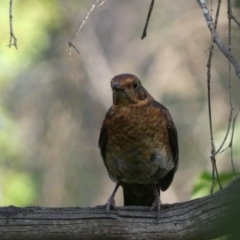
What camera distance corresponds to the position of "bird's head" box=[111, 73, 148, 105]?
14.7 ft

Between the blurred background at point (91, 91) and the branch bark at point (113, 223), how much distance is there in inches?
174

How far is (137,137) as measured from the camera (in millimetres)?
4609

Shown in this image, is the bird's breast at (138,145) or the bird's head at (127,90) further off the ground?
the bird's head at (127,90)

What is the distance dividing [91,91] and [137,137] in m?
4.59

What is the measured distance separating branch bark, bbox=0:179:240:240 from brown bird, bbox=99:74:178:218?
68cm

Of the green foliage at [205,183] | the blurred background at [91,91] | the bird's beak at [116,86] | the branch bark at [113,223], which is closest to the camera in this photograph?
the branch bark at [113,223]

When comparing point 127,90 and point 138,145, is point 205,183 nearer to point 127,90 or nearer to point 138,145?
point 138,145

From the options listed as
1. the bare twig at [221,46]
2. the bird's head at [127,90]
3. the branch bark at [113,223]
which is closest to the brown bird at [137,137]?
the bird's head at [127,90]

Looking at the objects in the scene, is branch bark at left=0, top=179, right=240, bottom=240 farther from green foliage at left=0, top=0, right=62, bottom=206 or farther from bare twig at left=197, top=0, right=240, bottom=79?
green foliage at left=0, top=0, right=62, bottom=206

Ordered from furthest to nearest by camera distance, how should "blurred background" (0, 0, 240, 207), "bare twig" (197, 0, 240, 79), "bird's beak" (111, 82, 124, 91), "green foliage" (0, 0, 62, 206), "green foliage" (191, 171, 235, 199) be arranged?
"blurred background" (0, 0, 240, 207)
"green foliage" (0, 0, 62, 206)
"bird's beak" (111, 82, 124, 91)
"green foliage" (191, 171, 235, 199)
"bare twig" (197, 0, 240, 79)

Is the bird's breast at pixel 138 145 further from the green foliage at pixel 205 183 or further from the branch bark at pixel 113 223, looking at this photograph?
the branch bark at pixel 113 223

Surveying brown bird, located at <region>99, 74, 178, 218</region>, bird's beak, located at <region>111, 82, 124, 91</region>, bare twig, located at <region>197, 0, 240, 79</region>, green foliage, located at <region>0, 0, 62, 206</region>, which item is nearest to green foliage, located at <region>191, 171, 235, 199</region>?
brown bird, located at <region>99, 74, 178, 218</region>

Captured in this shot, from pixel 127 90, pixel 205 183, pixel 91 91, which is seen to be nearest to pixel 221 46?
pixel 205 183

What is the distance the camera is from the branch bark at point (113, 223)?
371 centimetres
